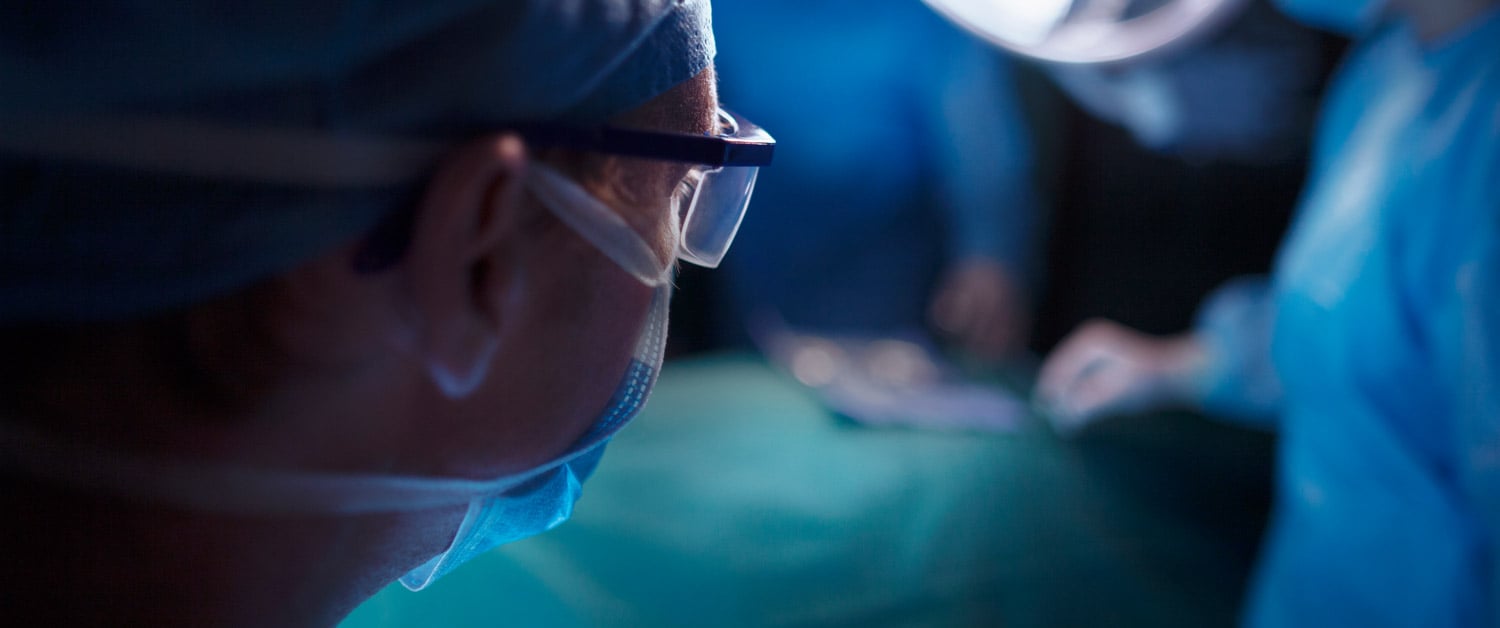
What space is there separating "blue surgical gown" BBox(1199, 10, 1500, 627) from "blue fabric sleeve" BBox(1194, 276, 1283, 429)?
194 millimetres

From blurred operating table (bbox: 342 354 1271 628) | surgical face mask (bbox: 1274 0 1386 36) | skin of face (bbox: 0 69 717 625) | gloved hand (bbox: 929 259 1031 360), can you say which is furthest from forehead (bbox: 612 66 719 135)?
gloved hand (bbox: 929 259 1031 360)

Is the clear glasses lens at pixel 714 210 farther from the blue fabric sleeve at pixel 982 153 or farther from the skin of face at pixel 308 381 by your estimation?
the blue fabric sleeve at pixel 982 153

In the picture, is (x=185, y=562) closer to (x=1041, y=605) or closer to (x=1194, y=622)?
(x=1041, y=605)

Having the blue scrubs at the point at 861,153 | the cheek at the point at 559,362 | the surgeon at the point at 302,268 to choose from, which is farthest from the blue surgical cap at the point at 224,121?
the blue scrubs at the point at 861,153

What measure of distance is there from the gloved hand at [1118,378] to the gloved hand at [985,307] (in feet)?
1.73

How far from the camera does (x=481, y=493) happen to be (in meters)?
0.64

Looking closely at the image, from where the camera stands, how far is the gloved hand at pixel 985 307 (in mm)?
2541

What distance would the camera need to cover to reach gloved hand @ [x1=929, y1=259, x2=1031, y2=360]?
254 centimetres

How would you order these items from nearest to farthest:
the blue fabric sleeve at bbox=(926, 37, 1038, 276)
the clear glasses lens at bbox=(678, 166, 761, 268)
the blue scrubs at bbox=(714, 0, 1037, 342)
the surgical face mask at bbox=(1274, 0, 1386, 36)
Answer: the clear glasses lens at bbox=(678, 166, 761, 268)
the surgical face mask at bbox=(1274, 0, 1386, 36)
the blue scrubs at bbox=(714, 0, 1037, 342)
the blue fabric sleeve at bbox=(926, 37, 1038, 276)

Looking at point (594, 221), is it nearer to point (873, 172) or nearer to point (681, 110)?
point (681, 110)

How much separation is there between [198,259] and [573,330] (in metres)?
0.22

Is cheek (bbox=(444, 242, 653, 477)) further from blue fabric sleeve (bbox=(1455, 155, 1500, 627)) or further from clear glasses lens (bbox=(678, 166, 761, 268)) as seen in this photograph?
blue fabric sleeve (bbox=(1455, 155, 1500, 627))

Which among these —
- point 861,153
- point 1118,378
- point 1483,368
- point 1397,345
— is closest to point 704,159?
point 1483,368

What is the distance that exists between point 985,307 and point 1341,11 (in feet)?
4.14
